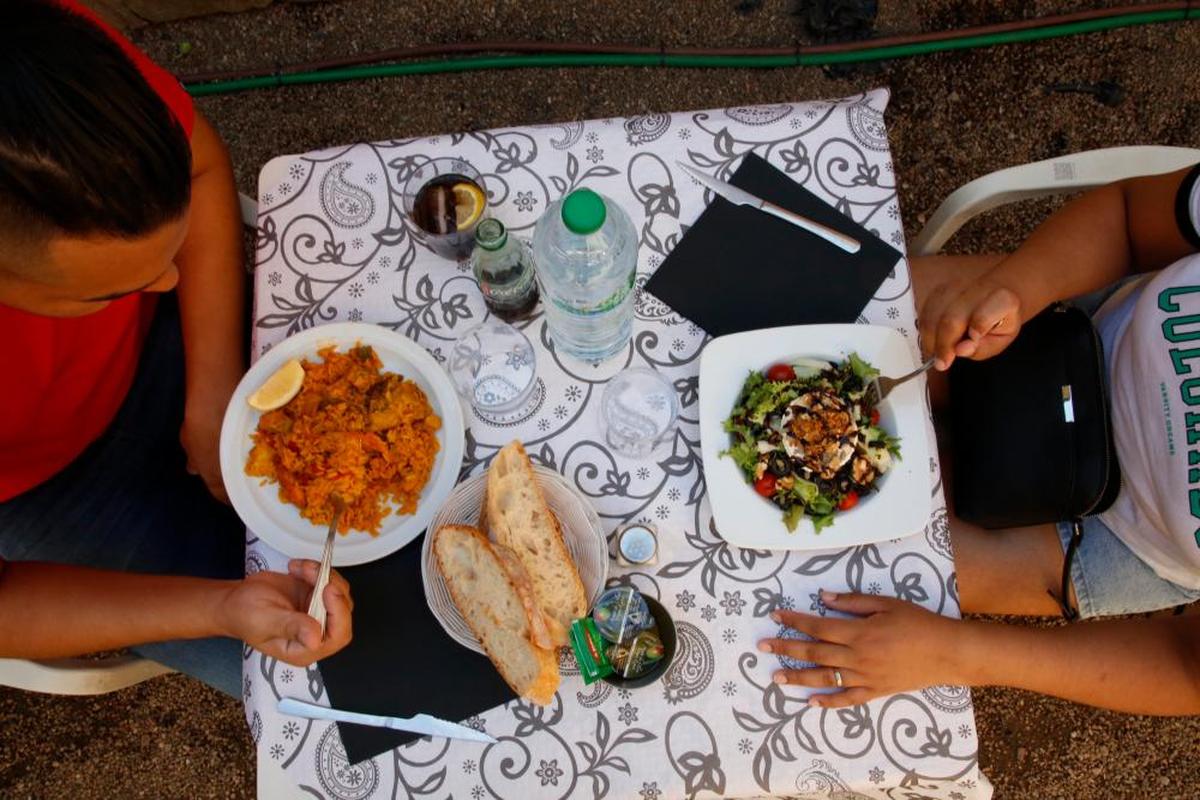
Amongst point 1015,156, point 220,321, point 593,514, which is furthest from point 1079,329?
point 220,321

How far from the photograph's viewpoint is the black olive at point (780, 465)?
1261mm

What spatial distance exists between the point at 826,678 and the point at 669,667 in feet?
0.84

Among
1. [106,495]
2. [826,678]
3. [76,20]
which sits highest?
[76,20]

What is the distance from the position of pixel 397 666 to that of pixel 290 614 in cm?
20

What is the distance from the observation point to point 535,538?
4.00ft

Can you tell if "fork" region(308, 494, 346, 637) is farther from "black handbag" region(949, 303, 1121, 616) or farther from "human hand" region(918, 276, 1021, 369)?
"black handbag" region(949, 303, 1121, 616)

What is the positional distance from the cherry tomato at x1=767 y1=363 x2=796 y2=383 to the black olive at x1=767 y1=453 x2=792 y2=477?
0.44 feet

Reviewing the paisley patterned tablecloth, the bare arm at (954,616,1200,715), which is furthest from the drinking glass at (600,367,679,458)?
the bare arm at (954,616,1200,715)

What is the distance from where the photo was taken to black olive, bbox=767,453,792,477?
126cm

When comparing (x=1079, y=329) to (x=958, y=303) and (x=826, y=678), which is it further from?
(x=826, y=678)

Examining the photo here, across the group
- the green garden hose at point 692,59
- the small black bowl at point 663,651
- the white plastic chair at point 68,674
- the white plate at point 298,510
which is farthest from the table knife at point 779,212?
the white plastic chair at point 68,674

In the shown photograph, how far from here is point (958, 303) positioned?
1382mm

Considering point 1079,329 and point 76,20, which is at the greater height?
point 76,20

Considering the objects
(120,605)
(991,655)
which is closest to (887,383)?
(991,655)
